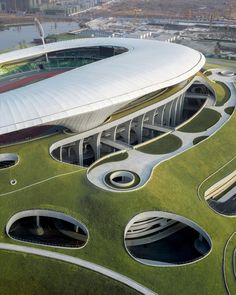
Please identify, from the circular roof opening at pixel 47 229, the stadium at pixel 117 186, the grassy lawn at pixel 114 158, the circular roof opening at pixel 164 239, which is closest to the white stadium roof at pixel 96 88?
the stadium at pixel 117 186

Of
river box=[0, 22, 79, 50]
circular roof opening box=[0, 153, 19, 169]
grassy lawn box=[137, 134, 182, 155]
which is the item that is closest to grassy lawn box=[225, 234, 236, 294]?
grassy lawn box=[137, 134, 182, 155]

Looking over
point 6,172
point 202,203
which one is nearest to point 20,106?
point 6,172

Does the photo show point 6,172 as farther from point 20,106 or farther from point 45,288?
point 45,288

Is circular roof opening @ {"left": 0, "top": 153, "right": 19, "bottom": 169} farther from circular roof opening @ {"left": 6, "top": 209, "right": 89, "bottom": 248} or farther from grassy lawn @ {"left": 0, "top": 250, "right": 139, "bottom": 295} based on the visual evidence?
grassy lawn @ {"left": 0, "top": 250, "right": 139, "bottom": 295}

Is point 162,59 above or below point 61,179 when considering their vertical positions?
above

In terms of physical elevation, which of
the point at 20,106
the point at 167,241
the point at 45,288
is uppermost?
the point at 20,106

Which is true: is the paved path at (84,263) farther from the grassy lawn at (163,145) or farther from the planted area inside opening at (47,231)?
the grassy lawn at (163,145)
